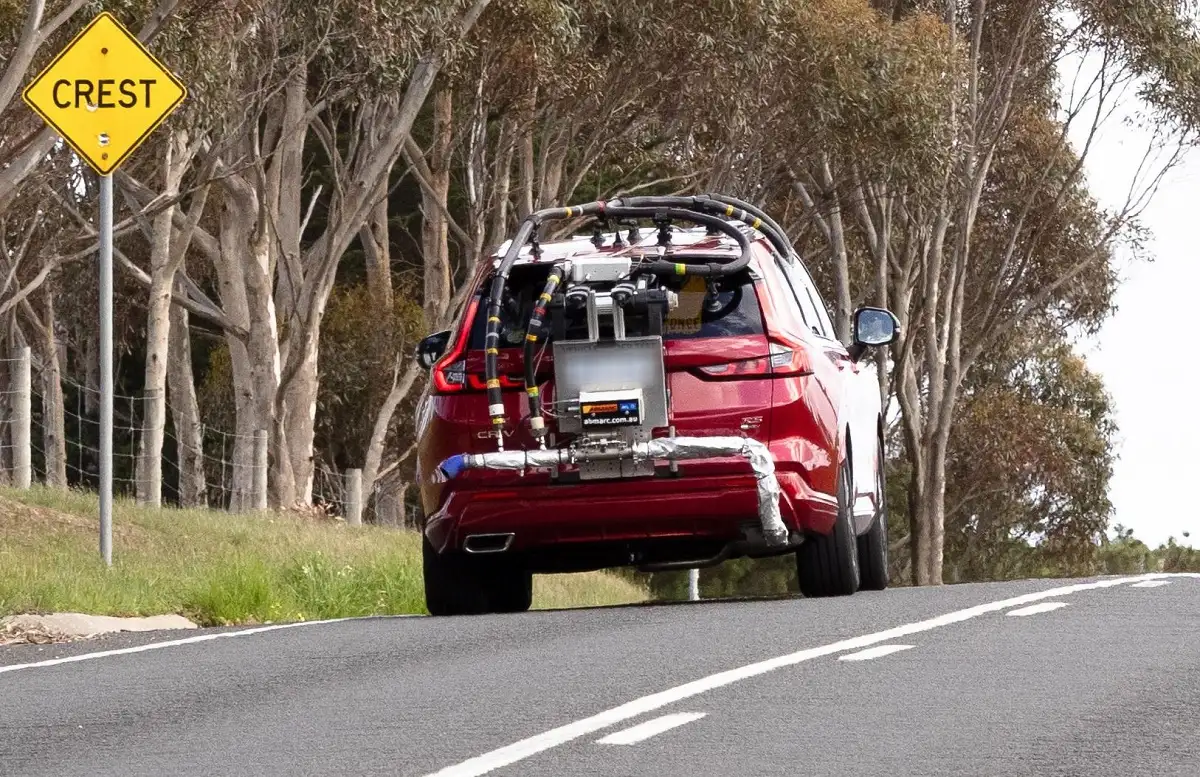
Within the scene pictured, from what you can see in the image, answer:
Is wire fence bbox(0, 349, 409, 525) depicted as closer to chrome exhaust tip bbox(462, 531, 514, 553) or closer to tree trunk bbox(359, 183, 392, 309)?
tree trunk bbox(359, 183, 392, 309)

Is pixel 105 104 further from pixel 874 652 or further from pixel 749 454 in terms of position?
pixel 874 652

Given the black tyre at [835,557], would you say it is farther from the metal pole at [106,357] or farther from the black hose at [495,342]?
the metal pole at [106,357]

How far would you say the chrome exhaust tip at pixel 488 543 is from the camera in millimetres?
10836

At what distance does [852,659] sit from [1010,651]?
2.11 ft

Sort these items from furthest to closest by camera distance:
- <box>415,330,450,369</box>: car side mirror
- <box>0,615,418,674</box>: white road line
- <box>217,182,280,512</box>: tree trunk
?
<box>217,182,280,512</box>: tree trunk < <box>415,330,450,369</box>: car side mirror < <box>0,615,418,674</box>: white road line

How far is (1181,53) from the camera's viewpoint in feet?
114

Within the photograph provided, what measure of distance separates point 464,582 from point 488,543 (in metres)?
0.89

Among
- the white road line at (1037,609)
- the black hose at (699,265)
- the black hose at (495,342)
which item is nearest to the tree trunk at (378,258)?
the black hose at (699,265)

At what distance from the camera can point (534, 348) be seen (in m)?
10.4

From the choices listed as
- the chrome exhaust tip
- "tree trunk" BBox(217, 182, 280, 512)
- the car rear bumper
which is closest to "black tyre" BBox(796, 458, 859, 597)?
the car rear bumper

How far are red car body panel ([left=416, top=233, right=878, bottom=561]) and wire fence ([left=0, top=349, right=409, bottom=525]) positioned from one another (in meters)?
10.6

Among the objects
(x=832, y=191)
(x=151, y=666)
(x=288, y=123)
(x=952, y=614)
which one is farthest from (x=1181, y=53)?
(x=151, y=666)

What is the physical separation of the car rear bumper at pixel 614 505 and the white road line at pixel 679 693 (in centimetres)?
101

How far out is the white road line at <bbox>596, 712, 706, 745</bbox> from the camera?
6.57 meters
